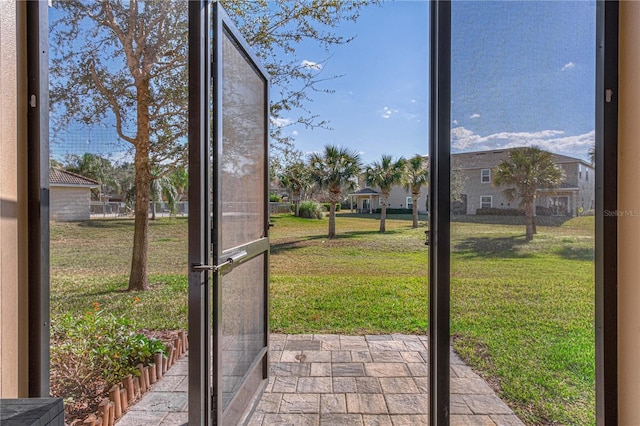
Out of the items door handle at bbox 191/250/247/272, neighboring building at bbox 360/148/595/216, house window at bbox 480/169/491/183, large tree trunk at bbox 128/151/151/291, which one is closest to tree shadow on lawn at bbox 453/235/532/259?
neighboring building at bbox 360/148/595/216

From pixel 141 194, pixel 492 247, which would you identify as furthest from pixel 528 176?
pixel 141 194

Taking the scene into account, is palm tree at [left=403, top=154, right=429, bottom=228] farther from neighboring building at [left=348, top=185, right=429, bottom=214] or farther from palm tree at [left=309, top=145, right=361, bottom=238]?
palm tree at [left=309, top=145, right=361, bottom=238]

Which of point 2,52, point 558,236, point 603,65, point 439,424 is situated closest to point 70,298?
point 2,52

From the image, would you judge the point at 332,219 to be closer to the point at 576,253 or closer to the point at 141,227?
the point at 141,227

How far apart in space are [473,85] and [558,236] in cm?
71

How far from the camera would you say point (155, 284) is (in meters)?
1.43

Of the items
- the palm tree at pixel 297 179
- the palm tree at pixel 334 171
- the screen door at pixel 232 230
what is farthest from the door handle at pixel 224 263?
the palm tree at pixel 334 171

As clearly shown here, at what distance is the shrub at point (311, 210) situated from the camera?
4.61 metres

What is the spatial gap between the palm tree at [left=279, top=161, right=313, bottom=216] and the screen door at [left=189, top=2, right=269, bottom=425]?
1.89m

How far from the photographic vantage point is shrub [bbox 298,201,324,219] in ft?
15.1

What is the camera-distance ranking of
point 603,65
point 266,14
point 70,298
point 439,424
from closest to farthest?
point 603,65 → point 439,424 → point 70,298 → point 266,14

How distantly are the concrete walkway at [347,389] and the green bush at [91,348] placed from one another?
0.74 ft

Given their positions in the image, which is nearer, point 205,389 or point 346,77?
point 205,389

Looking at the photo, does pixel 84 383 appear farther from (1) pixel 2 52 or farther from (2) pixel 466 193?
(2) pixel 466 193
